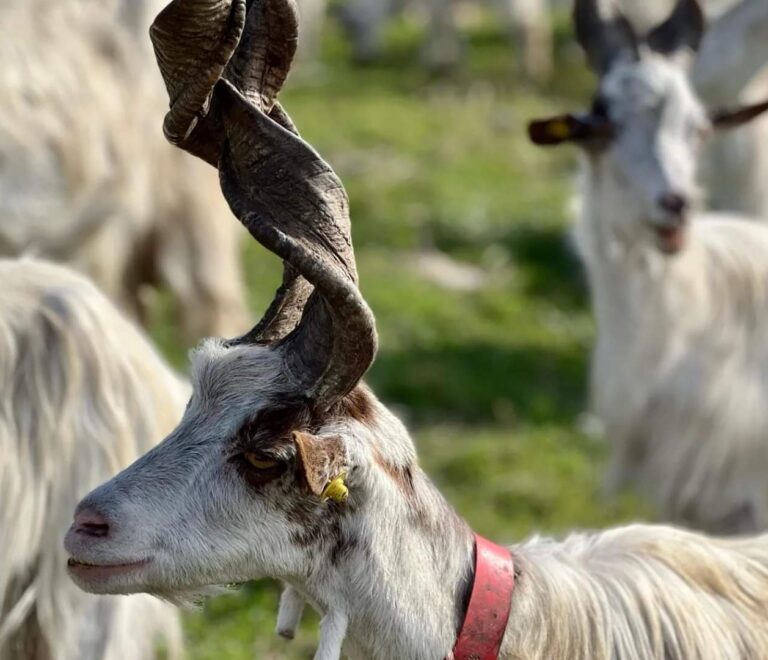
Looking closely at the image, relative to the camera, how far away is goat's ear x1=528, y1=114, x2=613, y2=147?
6316mm

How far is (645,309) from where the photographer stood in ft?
21.5

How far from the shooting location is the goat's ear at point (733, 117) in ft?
21.6

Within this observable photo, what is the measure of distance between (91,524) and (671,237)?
395 cm

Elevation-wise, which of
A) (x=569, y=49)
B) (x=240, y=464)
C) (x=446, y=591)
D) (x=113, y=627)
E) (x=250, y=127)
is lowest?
(x=113, y=627)

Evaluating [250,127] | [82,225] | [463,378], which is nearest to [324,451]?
[250,127]

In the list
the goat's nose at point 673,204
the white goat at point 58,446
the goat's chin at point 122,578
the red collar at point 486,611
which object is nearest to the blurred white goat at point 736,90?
the goat's nose at point 673,204

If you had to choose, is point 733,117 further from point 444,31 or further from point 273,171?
point 444,31

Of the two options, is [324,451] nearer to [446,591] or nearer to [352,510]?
[352,510]

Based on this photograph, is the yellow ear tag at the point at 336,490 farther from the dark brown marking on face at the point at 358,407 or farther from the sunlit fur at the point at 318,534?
the dark brown marking on face at the point at 358,407

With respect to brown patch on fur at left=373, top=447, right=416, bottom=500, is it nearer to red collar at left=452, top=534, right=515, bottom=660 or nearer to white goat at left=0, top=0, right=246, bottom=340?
red collar at left=452, top=534, right=515, bottom=660

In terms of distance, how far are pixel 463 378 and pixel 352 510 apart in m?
6.05

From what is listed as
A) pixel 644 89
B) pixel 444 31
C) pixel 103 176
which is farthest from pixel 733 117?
pixel 444 31

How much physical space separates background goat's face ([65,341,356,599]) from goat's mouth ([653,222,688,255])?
3655 millimetres

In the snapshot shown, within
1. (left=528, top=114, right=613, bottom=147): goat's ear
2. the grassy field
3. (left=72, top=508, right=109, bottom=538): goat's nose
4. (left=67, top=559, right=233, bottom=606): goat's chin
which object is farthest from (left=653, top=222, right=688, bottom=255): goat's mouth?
(left=72, top=508, right=109, bottom=538): goat's nose
